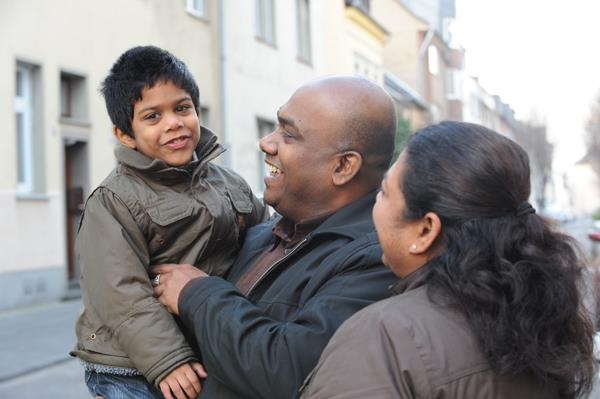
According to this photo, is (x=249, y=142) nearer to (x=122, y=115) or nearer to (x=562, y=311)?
(x=122, y=115)

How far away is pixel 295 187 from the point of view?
2.48 meters

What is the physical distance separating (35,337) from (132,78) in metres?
8.50

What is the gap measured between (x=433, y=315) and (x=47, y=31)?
12800mm

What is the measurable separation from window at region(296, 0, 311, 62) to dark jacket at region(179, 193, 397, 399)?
22.2m

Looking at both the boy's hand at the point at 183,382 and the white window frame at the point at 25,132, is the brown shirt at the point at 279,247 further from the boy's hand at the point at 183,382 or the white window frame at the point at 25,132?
the white window frame at the point at 25,132

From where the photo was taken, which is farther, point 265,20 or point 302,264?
point 265,20

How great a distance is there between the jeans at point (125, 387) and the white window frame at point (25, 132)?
435 inches

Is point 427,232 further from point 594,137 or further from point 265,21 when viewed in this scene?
point 594,137

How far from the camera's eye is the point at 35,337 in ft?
34.7

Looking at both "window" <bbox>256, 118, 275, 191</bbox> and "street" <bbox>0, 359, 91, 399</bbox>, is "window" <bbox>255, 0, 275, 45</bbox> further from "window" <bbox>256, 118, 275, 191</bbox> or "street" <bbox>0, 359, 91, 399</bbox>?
"street" <bbox>0, 359, 91, 399</bbox>

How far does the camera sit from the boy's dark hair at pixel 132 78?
2785 mm

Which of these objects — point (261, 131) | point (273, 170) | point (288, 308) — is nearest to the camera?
point (288, 308)

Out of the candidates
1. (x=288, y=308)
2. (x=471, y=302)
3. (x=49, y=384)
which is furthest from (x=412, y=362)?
(x=49, y=384)

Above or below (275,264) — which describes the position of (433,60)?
above
